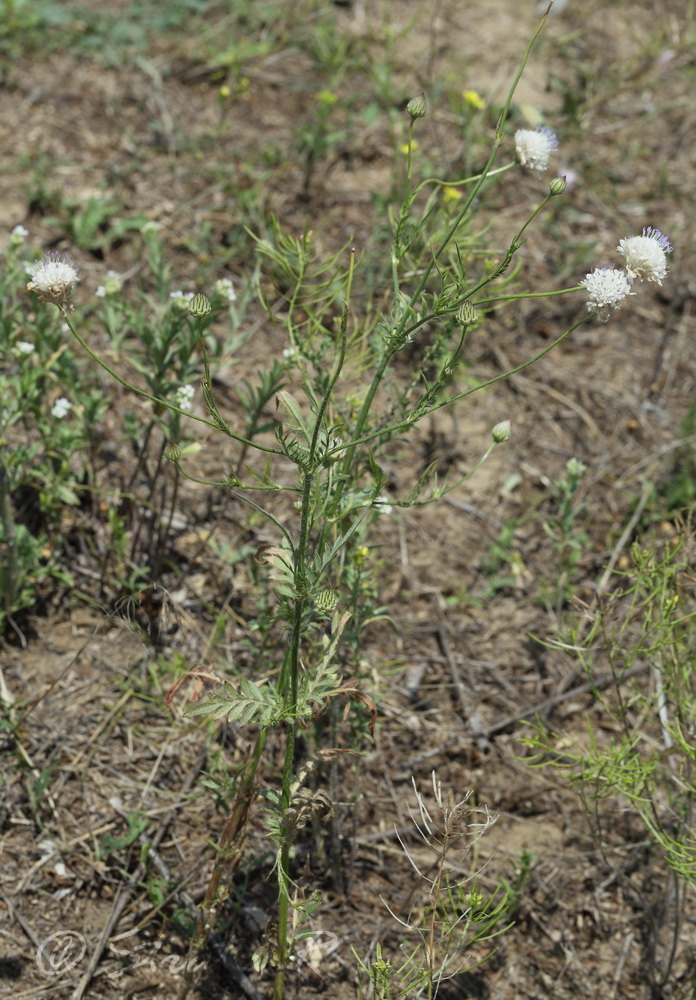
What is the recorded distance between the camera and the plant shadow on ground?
2.41 m

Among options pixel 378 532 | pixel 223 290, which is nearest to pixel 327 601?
pixel 223 290

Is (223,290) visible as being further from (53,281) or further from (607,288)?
(607,288)

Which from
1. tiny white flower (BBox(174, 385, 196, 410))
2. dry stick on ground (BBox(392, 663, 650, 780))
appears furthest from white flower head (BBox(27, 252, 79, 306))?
dry stick on ground (BBox(392, 663, 650, 780))

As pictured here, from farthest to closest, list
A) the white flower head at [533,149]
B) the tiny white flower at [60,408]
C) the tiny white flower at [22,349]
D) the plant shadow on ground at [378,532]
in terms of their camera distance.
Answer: the tiny white flower at [60,408] → the tiny white flower at [22,349] → the plant shadow on ground at [378,532] → the white flower head at [533,149]

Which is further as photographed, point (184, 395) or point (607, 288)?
point (184, 395)

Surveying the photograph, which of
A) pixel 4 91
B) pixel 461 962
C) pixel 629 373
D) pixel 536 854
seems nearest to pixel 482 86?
pixel 629 373

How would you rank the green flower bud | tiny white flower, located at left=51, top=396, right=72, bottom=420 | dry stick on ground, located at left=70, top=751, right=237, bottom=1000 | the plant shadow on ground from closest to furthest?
1. the green flower bud
2. dry stick on ground, located at left=70, top=751, right=237, bottom=1000
3. the plant shadow on ground
4. tiny white flower, located at left=51, top=396, right=72, bottom=420

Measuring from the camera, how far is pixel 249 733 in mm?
2686

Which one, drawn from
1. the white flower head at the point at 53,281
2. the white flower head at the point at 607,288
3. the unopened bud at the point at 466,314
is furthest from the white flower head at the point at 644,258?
the white flower head at the point at 53,281

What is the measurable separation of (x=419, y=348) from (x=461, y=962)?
2069 mm

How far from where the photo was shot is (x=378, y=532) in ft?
10.4

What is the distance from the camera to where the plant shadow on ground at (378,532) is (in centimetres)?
241

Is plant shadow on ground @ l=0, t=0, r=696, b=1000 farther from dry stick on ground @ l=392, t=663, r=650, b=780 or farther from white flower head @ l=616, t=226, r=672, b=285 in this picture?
white flower head @ l=616, t=226, r=672, b=285

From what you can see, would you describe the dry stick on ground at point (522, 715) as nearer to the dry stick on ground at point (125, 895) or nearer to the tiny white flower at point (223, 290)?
the dry stick on ground at point (125, 895)
